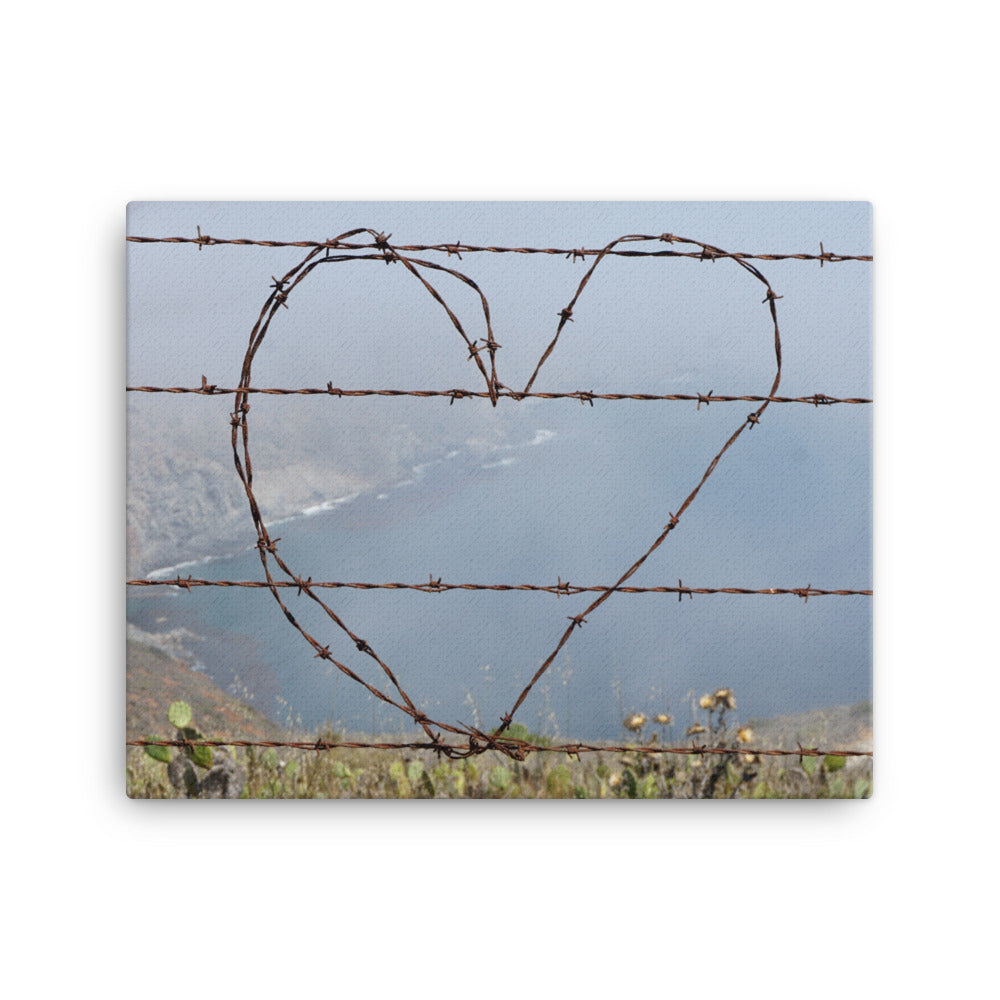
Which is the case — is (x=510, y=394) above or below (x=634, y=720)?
above

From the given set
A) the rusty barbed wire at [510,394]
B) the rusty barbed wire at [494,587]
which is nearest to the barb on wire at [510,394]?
the rusty barbed wire at [510,394]

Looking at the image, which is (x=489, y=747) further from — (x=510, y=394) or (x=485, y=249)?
(x=485, y=249)

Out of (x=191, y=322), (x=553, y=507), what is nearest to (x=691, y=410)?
(x=553, y=507)

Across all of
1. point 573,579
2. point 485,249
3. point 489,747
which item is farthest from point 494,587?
point 485,249

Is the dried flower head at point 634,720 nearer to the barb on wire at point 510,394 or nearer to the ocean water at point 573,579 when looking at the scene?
the ocean water at point 573,579

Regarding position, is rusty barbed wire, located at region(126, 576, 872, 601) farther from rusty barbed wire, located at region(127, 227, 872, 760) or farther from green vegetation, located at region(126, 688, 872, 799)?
green vegetation, located at region(126, 688, 872, 799)
